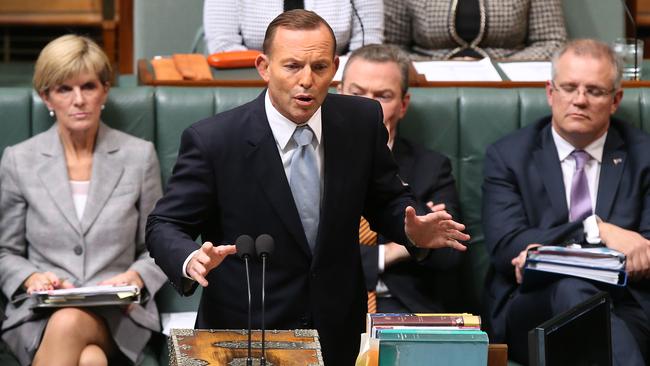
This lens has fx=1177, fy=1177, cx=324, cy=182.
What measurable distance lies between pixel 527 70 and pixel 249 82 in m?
1.05

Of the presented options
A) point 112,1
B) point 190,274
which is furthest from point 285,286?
point 112,1

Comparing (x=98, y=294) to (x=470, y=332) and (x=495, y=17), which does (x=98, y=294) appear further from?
(x=495, y=17)

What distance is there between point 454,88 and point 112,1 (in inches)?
143

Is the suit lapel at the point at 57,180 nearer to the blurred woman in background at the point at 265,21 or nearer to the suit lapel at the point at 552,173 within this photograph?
the blurred woman in background at the point at 265,21

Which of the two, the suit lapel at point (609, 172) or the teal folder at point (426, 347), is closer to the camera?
the teal folder at point (426, 347)

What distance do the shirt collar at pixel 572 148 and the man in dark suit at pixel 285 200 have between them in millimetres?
1062

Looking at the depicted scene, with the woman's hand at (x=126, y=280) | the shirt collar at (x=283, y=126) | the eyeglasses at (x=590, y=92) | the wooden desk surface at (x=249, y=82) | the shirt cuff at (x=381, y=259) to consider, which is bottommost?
the woman's hand at (x=126, y=280)

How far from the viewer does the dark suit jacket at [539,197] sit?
3.63m

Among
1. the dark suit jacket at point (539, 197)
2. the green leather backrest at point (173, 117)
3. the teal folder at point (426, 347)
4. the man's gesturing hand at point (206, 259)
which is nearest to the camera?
the teal folder at point (426, 347)

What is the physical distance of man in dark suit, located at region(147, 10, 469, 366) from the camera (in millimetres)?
2734

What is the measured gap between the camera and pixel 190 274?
243 centimetres

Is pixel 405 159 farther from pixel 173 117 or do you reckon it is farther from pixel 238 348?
pixel 238 348

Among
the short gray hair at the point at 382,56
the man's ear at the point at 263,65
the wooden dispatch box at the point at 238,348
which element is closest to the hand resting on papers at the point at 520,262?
the short gray hair at the point at 382,56

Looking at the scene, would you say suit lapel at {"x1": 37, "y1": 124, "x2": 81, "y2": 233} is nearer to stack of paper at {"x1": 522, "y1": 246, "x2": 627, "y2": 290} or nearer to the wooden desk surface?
the wooden desk surface
